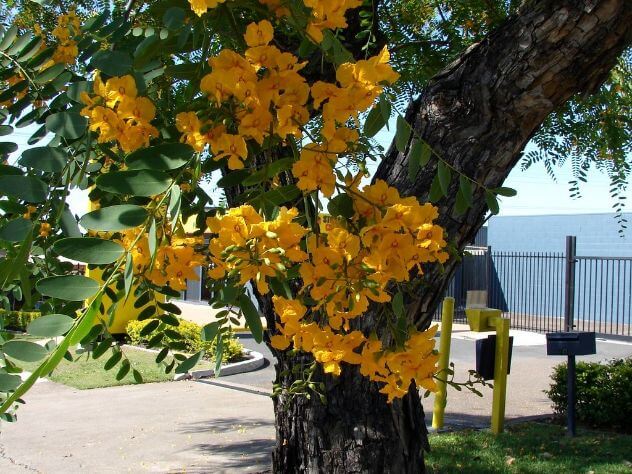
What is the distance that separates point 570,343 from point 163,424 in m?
4.38

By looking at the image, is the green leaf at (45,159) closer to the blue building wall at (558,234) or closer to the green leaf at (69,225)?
the green leaf at (69,225)

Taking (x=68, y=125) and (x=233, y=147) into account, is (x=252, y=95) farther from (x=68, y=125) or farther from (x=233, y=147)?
(x=68, y=125)

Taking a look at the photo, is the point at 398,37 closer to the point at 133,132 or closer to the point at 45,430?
the point at 133,132

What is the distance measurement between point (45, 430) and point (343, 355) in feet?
23.3

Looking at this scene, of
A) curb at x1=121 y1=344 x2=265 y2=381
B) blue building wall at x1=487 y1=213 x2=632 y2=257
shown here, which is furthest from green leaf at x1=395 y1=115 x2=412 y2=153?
blue building wall at x1=487 y1=213 x2=632 y2=257

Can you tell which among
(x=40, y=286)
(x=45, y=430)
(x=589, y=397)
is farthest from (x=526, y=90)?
(x=45, y=430)

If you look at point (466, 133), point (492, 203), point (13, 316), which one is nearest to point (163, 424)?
point (13, 316)

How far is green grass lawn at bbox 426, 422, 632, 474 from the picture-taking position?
5762mm

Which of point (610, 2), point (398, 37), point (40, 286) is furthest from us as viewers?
point (398, 37)

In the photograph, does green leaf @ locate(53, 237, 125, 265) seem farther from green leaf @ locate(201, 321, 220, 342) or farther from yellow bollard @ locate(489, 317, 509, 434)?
yellow bollard @ locate(489, 317, 509, 434)

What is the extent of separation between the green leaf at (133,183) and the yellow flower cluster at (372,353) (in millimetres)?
308

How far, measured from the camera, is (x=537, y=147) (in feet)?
15.5

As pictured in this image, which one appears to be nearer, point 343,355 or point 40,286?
point 40,286

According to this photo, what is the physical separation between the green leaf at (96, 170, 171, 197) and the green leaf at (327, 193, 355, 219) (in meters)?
0.28
